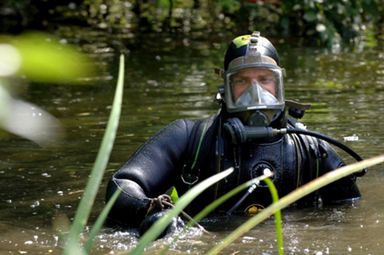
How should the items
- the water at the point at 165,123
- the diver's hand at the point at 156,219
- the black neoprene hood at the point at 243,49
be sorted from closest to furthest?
the diver's hand at the point at 156,219 < the water at the point at 165,123 < the black neoprene hood at the point at 243,49

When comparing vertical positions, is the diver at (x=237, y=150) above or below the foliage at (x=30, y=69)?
below

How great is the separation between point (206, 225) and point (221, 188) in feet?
0.64

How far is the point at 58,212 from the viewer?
445 centimetres

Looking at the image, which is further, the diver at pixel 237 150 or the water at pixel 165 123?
the diver at pixel 237 150

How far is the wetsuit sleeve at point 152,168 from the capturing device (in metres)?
3.98

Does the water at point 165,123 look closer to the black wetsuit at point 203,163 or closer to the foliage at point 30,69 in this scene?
the black wetsuit at point 203,163

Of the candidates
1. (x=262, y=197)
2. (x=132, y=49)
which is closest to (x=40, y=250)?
(x=262, y=197)

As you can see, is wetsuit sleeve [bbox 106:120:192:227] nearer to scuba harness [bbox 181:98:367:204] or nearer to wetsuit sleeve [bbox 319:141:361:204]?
scuba harness [bbox 181:98:367:204]

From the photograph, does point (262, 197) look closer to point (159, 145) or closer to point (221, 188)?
point (221, 188)

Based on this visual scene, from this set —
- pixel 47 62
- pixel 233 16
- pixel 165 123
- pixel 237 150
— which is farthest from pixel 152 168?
pixel 233 16

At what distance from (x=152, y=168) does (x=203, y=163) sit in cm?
25

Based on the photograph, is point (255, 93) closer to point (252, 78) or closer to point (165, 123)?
point (252, 78)

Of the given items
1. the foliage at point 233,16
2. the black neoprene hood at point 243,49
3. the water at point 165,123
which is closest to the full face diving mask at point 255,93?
the black neoprene hood at point 243,49

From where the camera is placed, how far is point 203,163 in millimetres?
4070
